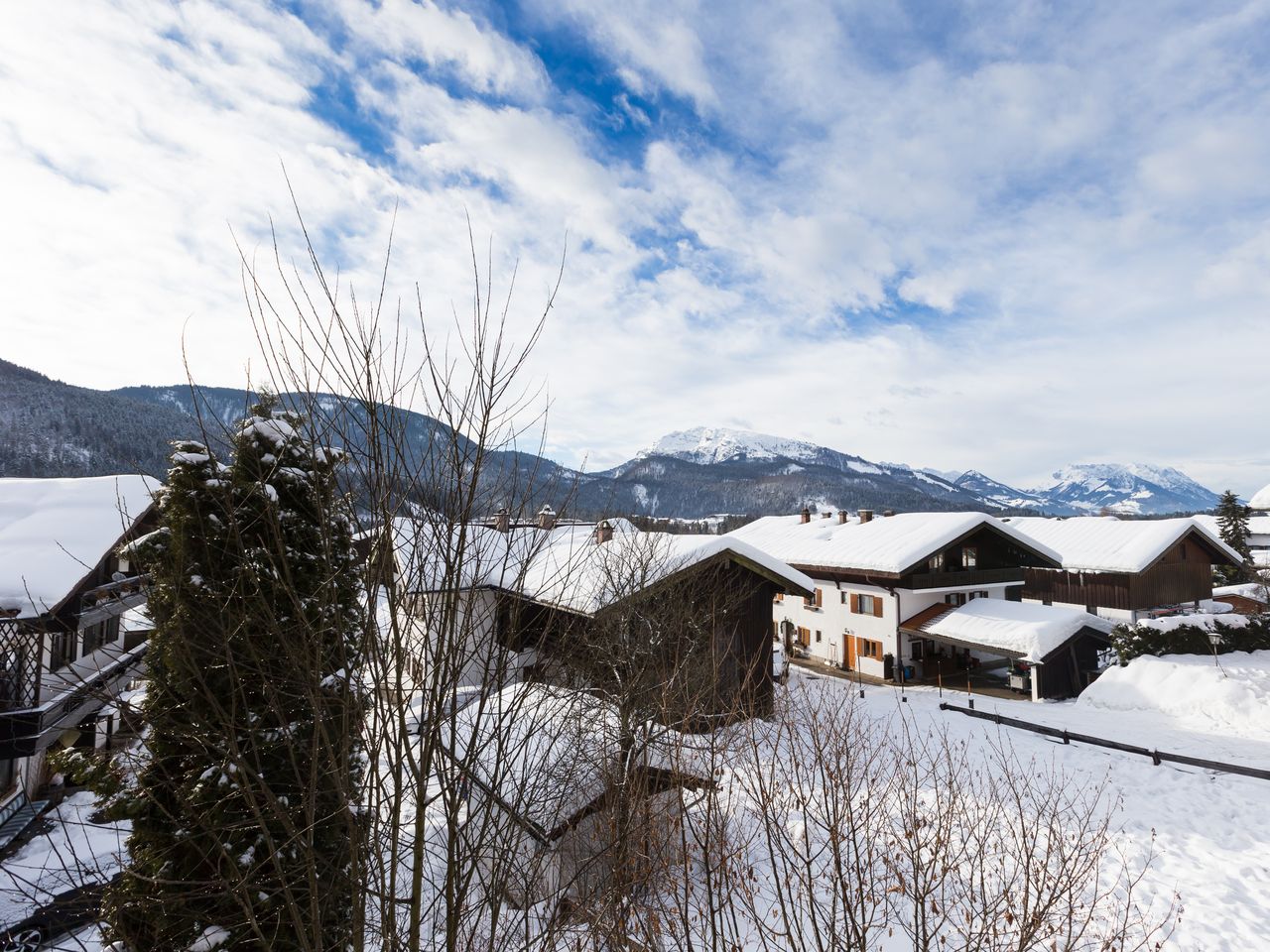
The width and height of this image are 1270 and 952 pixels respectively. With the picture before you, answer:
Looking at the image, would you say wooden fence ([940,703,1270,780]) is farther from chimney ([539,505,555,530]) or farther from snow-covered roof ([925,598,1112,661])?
chimney ([539,505,555,530])

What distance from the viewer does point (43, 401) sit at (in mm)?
80625

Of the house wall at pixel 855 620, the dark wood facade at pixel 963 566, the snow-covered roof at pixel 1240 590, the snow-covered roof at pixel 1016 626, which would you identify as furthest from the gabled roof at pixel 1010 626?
the snow-covered roof at pixel 1240 590

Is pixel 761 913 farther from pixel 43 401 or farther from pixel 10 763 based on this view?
pixel 43 401

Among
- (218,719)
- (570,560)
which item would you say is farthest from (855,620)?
(218,719)

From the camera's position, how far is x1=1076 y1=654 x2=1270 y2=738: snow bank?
51.0ft

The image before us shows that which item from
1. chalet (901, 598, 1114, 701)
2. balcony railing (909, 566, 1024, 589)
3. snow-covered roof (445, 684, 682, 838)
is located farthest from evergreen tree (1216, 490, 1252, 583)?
snow-covered roof (445, 684, 682, 838)

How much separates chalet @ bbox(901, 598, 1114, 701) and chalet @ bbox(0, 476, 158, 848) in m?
25.9

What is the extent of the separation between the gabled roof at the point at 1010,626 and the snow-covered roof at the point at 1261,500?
23.5 metres

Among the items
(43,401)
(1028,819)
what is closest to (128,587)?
(1028,819)

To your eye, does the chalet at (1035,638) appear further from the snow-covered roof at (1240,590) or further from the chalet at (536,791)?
the snow-covered roof at (1240,590)

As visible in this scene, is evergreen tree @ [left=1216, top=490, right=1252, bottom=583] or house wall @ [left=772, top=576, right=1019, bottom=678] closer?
house wall @ [left=772, top=576, right=1019, bottom=678]

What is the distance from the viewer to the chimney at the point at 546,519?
4021mm

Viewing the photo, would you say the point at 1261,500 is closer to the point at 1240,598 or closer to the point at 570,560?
the point at 1240,598

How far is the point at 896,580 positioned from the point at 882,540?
2820 mm
